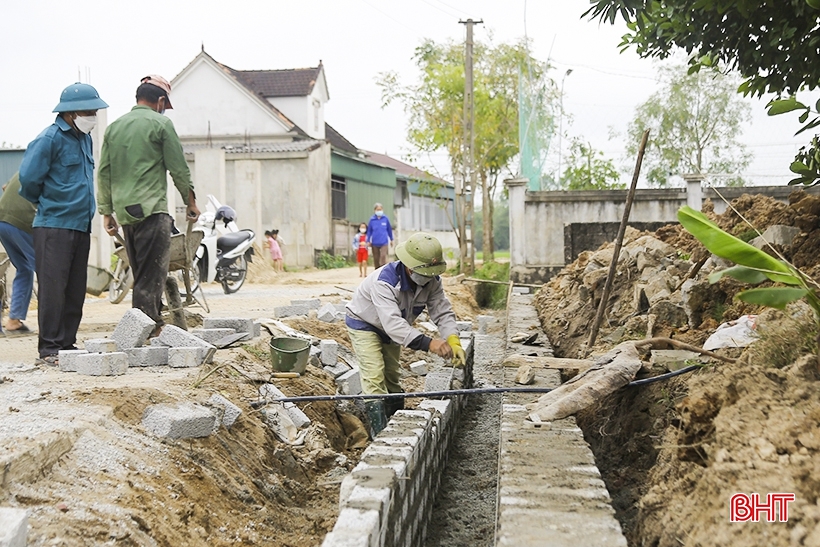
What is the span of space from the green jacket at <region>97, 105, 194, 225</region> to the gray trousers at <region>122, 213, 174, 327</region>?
81 mm

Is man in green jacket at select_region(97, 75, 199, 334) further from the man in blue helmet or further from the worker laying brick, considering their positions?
the worker laying brick

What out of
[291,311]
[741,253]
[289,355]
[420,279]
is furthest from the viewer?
[291,311]

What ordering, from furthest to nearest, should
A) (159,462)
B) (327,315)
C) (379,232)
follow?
(379,232), (327,315), (159,462)

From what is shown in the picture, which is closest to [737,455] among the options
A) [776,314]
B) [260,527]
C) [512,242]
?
[776,314]

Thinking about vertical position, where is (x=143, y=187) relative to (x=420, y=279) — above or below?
above

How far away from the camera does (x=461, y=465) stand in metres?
5.50

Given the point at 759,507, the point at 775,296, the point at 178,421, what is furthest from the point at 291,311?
the point at 759,507

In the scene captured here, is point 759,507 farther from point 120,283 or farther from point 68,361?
point 120,283

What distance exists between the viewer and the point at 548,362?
17.7ft

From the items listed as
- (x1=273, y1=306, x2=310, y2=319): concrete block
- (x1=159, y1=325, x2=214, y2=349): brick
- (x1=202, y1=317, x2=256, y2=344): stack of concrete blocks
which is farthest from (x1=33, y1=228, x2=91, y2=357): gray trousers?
(x1=273, y1=306, x2=310, y2=319): concrete block

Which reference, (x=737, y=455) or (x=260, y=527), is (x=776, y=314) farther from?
(x=260, y=527)

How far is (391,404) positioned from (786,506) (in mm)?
3485

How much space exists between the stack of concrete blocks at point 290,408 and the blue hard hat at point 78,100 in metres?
2.13

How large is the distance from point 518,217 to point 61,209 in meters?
9.45
